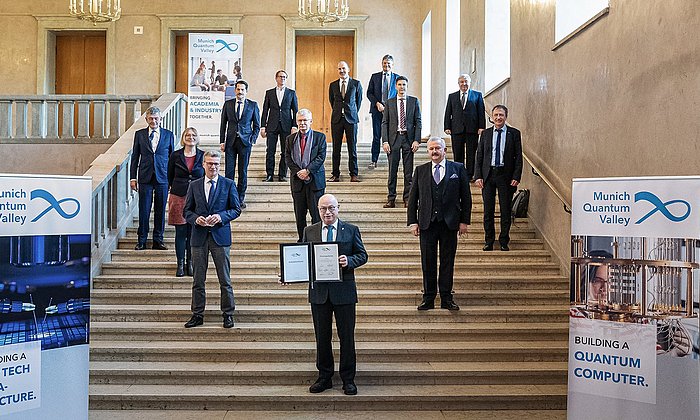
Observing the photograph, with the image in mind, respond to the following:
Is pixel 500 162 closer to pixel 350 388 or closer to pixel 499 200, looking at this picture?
pixel 499 200

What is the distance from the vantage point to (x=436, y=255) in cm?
663

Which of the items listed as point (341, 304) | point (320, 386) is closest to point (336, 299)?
point (341, 304)

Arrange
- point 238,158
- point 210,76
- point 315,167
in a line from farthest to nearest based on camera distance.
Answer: point 210,76
point 238,158
point 315,167

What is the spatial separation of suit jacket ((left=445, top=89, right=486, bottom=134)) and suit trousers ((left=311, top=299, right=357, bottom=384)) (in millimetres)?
3998

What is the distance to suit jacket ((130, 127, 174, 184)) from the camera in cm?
793

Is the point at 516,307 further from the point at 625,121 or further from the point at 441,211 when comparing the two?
the point at 625,121

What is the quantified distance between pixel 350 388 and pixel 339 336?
0.39m

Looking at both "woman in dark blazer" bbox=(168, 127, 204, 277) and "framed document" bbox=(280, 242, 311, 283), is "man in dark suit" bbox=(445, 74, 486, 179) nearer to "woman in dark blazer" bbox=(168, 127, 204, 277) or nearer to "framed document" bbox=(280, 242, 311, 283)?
"woman in dark blazer" bbox=(168, 127, 204, 277)

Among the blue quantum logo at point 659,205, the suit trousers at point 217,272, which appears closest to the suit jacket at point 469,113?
the suit trousers at point 217,272

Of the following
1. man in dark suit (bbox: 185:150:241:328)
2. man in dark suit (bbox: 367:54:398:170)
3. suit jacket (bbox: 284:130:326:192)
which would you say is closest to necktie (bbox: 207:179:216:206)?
man in dark suit (bbox: 185:150:241:328)

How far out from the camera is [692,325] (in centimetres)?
373

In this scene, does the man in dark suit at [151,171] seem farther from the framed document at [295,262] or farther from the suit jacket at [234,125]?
the framed document at [295,262]

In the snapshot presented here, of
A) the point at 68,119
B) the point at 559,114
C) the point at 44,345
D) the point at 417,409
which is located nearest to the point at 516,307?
the point at 417,409

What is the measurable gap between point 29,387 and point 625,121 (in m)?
4.85
